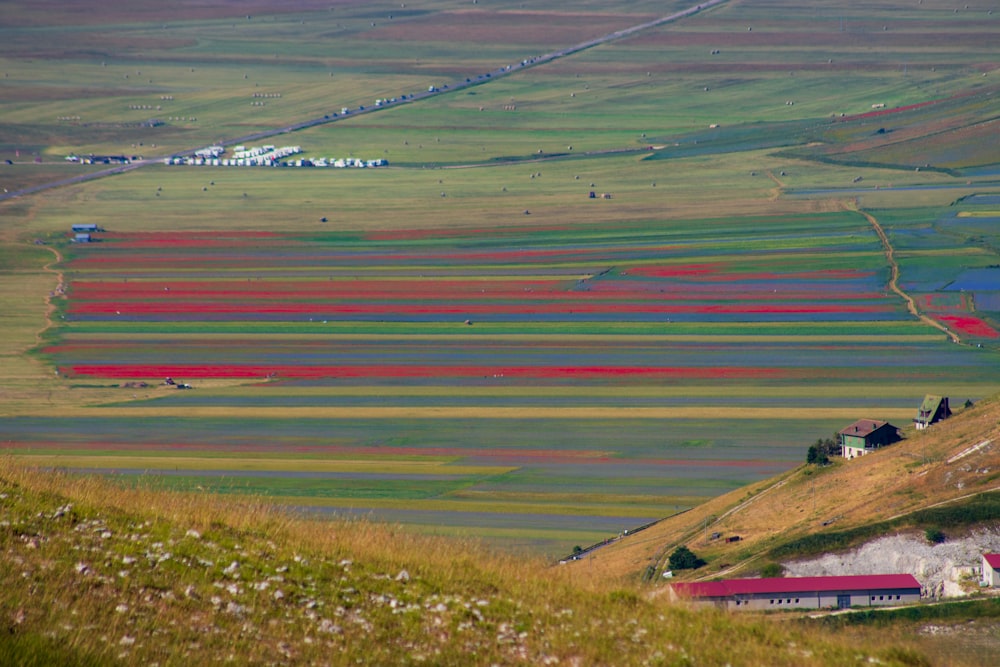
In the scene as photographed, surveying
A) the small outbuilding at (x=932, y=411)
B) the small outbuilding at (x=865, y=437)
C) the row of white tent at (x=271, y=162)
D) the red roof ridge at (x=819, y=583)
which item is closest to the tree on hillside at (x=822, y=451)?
the small outbuilding at (x=865, y=437)

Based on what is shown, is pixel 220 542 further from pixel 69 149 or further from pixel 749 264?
pixel 69 149

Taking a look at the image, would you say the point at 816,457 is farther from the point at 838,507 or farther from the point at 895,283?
the point at 895,283

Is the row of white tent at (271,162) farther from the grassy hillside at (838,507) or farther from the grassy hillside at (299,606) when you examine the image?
the grassy hillside at (299,606)

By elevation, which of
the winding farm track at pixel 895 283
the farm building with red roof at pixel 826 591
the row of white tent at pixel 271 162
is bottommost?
the farm building with red roof at pixel 826 591

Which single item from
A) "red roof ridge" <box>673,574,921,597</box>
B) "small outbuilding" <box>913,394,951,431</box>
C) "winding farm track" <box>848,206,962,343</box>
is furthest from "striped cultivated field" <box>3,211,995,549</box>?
"red roof ridge" <box>673,574,921,597</box>

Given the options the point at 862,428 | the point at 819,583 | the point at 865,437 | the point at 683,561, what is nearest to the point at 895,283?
the point at 862,428

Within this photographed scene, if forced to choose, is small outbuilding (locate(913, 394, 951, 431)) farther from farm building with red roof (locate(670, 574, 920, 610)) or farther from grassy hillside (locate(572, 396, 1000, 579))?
farm building with red roof (locate(670, 574, 920, 610))

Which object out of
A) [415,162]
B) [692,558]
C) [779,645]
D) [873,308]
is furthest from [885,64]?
[779,645]
